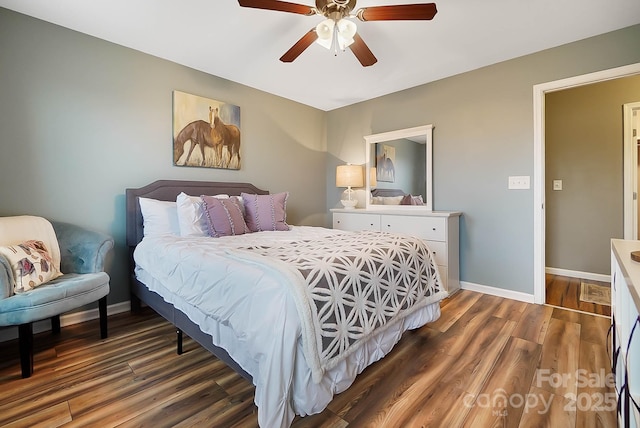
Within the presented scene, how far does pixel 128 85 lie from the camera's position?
8.66 feet

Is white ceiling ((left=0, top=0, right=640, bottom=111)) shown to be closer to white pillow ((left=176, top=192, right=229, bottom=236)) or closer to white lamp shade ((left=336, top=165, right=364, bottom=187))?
white lamp shade ((left=336, top=165, right=364, bottom=187))

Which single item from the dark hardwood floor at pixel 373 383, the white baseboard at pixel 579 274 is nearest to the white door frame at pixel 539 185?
the dark hardwood floor at pixel 373 383

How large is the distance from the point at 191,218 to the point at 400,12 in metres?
2.14

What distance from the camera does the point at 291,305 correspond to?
45.7 inches

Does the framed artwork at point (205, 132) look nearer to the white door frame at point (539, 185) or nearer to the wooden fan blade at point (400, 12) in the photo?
the wooden fan blade at point (400, 12)

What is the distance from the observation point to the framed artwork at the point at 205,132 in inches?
116

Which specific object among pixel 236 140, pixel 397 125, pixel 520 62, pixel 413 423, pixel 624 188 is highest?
pixel 520 62

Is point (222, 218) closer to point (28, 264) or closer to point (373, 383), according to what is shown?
point (28, 264)

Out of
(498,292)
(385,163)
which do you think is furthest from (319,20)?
(498,292)

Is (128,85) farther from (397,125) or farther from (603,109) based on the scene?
(603,109)

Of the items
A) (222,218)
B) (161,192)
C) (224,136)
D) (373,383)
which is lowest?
(373,383)

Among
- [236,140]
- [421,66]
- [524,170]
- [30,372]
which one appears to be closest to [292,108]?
[236,140]

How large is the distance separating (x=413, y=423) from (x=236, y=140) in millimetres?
3110

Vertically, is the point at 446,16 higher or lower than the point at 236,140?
higher
